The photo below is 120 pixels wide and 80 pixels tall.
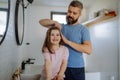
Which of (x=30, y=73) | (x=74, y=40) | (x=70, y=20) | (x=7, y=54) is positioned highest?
(x=70, y=20)

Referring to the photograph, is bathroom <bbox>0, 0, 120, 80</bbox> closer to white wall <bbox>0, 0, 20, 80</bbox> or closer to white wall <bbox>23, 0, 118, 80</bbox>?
white wall <bbox>23, 0, 118, 80</bbox>

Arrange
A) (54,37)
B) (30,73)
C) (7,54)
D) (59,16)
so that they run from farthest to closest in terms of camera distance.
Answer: (59,16) < (30,73) < (7,54) < (54,37)

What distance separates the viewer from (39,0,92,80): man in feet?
3.94

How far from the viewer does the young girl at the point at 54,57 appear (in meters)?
1.17

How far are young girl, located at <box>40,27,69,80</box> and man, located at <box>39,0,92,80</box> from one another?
47 mm

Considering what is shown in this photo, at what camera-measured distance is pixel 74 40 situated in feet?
3.96

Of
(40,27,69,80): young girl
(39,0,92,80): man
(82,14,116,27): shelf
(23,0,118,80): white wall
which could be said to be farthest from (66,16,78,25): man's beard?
(23,0,118,80): white wall

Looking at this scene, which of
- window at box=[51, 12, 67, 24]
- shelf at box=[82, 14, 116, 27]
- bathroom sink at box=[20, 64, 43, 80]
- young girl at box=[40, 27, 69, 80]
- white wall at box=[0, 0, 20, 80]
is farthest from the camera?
shelf at box=[82, 14, 116, 27]

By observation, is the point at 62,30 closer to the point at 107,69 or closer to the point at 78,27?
the point at 78,27

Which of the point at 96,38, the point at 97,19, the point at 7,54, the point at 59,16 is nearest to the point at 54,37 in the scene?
the point at 7,54

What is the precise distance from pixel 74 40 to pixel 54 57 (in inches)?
7.7

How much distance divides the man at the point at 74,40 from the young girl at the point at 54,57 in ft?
0.15

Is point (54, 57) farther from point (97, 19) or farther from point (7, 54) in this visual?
point (97, 19)

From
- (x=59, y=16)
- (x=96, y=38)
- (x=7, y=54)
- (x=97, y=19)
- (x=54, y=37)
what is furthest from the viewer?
(x=96, y=38)
